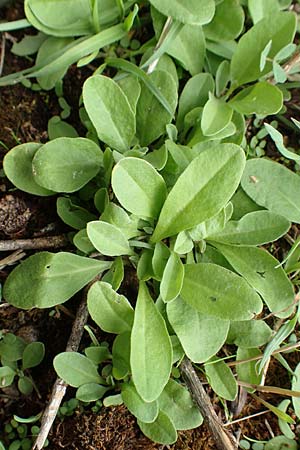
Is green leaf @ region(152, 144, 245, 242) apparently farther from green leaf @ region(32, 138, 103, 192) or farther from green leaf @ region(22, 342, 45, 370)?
green leaf @ region(22, 342, 45, 370)

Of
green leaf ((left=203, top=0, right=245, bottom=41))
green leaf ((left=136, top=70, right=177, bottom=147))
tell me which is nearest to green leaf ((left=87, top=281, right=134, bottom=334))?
green leaf ((left=136, top=70, right=177, bottom=147))

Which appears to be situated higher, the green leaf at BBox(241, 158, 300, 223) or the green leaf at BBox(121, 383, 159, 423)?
the green leaf at BBox(241, 158, 300, 223)

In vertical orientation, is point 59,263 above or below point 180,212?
below

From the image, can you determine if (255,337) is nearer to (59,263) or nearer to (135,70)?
(59,263)

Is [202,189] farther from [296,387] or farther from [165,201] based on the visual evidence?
[296,387]

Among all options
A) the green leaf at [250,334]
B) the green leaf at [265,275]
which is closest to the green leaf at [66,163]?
the green leaf at [265,275]

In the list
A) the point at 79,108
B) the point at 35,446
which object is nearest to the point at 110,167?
the point at 79,108
